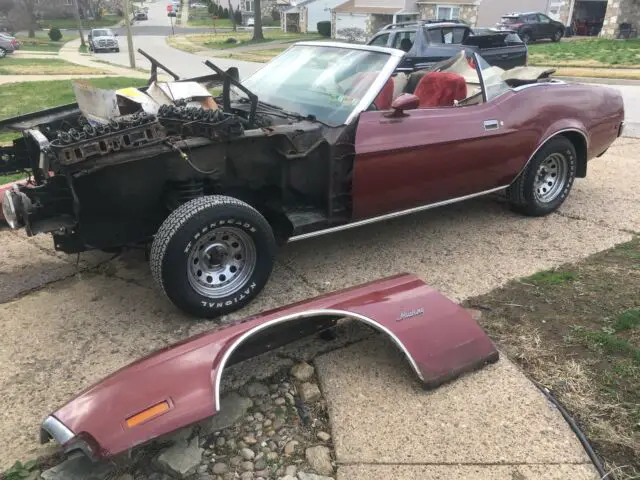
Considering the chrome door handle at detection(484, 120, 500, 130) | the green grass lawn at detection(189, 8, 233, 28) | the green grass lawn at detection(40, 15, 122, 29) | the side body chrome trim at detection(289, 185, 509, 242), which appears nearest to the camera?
the side body chrome trim at detection(289, 185, 509, 242)

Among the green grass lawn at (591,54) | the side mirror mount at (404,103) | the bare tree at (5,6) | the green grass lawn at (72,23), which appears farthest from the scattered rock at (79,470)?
the green grass lawn at (72,23)

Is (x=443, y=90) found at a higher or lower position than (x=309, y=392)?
higher

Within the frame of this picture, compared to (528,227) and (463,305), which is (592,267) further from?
(463,305)

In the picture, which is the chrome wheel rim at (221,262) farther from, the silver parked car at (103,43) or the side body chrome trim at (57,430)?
the silver parked car at (103,43)

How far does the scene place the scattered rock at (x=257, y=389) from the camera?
296 centimetres

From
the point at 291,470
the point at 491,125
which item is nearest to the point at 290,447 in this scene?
the point at 291,470

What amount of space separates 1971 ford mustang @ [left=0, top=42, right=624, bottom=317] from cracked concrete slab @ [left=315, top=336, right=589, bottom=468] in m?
1.04

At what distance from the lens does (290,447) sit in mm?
2615

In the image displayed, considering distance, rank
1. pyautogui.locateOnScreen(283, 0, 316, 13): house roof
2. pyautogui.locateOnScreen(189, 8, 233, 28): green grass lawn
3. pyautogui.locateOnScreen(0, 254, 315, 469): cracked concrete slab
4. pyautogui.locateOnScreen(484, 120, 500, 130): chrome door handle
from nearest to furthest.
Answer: pyautogui.locateOnScreen(0, 254, 315, 469): cracked concrete slab
pyautogui.locateOnScreen(484, 120, 500, 130): chrome door handle
pyautogui.locateOnScreen(283, 0, 316, 13): house roof
pyautogui.locateOnScreen(189, 8, 233, 28): green grass lawn

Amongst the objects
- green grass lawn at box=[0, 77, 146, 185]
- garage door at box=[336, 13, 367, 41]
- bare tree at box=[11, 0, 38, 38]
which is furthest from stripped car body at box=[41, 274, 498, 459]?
bare tree at box=[11, 0, 38, 38]

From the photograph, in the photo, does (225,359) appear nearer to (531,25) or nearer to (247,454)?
(247,454)

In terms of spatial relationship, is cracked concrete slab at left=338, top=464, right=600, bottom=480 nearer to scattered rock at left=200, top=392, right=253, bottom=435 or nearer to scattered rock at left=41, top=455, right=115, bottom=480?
scattered rock at left=200, top=392, right=253, bottom=435

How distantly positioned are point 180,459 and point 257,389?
2.02 feet

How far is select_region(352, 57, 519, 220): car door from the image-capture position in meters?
4.02
